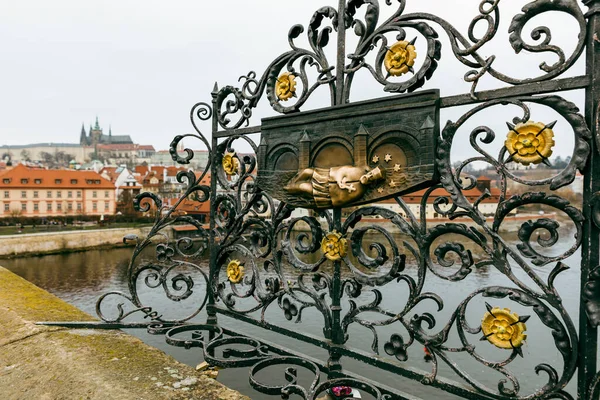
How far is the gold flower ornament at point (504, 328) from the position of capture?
5.65ft

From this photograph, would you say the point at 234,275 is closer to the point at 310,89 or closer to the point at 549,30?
the point at 310,89

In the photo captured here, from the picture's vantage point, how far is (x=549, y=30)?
1697mm

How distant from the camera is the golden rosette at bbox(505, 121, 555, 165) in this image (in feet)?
5.37

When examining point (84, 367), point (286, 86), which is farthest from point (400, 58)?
point (84, 367)

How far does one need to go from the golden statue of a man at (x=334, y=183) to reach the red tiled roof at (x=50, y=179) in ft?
143

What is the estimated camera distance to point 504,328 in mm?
1756

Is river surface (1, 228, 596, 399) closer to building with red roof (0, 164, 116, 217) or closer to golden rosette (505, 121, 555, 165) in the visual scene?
golden rosette (505, 121, 555, 165)

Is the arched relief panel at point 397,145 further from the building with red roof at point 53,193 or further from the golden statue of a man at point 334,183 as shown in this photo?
the building with red roof at point 53,193

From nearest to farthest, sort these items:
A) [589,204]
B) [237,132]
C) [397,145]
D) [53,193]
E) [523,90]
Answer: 1. [589,204]
2. [523,90]
3. [397,145]
4. [237,132]
5. [53,193]

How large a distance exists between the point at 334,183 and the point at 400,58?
2.36 ft

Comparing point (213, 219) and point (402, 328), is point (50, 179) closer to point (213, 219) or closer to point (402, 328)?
point (402, 328)

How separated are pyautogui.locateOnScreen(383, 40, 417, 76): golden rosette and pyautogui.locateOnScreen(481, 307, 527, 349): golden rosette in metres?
1.21

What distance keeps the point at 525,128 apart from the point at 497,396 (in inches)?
44.5

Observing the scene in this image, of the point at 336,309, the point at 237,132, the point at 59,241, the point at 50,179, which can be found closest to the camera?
the point at 336,309
